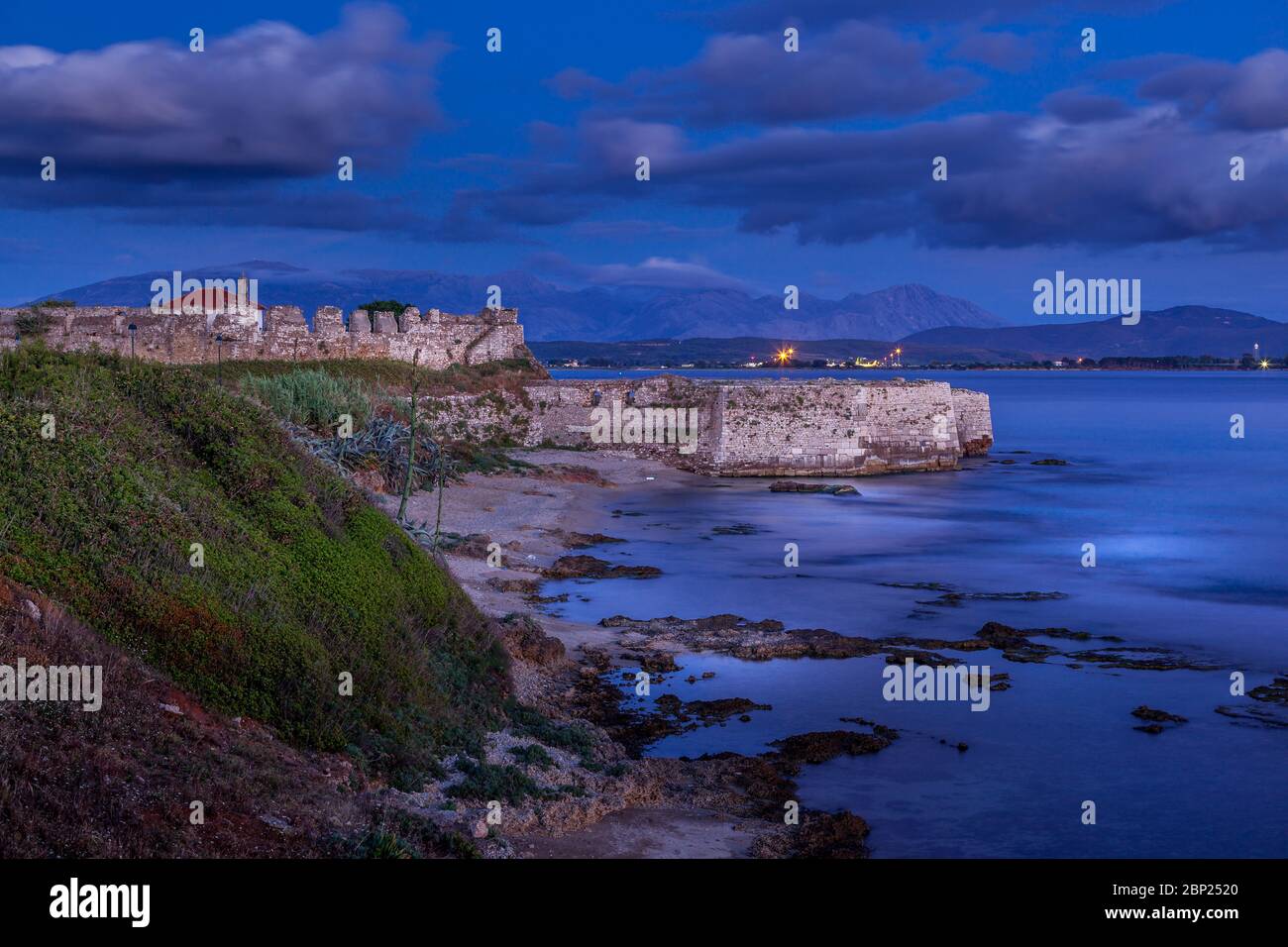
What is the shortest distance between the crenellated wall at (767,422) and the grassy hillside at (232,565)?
26883mm

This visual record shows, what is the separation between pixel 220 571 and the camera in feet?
29.7

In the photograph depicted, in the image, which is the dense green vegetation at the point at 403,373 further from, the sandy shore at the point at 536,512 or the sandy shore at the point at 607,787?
the sandy shore at the point at 607,787

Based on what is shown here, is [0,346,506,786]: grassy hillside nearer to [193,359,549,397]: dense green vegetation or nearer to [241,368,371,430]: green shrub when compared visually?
[241,368,371,430]: green shrub

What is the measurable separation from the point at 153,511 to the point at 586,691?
5231 millimetres

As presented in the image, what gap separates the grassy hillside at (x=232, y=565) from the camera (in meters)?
8.20

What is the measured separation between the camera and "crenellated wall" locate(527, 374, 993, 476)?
39.1 m

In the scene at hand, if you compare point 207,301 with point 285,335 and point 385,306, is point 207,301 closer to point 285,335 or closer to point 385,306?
point 285,335

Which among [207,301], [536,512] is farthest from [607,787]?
[207,301]
